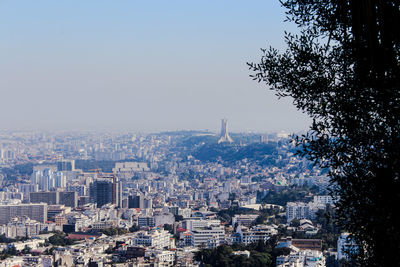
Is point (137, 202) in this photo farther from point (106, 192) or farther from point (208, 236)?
point (208, 236)

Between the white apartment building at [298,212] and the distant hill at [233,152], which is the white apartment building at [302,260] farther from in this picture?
the distant hill at [233,152]

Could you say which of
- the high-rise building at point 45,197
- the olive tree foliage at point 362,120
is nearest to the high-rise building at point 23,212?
the high-rise building at point 45,197

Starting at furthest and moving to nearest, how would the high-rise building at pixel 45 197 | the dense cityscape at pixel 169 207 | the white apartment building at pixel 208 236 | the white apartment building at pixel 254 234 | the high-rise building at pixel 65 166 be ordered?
the high-rise building at pixel 65 166, the high-rise building at pixel 45 197, the white apartment building at pixel 208 236, the white apartment building at pixel 254 234, the dense cityscape at pixel 169 207

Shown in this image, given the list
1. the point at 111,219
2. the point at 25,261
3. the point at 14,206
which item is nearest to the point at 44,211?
the point at 14,206

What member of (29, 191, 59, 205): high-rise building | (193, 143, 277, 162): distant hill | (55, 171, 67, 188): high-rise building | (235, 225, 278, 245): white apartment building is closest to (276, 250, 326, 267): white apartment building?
(235, 225, 278, 245): white apartment building

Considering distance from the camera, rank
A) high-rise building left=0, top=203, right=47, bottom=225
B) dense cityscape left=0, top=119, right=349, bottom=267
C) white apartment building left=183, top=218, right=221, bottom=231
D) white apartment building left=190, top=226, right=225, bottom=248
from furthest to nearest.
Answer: high-rise building left=0, top=203, right=47, bottom=225 < white apartment building left=183, top=218, right=221, bottom=231 < white apartment building left=190, top=226, right=225, bottom=248 < dense cityscape left=0, top=119, right=349, bottom=267

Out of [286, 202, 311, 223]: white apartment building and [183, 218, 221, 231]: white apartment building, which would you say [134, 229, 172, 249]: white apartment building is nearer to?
[183, 218, 221, 231]: white apartment building

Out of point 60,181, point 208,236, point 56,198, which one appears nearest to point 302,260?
point 208,236
